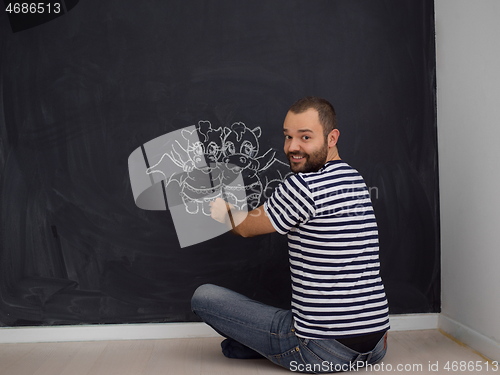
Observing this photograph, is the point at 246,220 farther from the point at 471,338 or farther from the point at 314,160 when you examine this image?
the point at 471,338

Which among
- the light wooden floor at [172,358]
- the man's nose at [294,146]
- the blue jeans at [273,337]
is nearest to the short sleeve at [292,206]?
the man's nose at [294,146]

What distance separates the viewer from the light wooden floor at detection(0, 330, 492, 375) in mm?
1865

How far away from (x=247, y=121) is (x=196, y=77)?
0.91ft

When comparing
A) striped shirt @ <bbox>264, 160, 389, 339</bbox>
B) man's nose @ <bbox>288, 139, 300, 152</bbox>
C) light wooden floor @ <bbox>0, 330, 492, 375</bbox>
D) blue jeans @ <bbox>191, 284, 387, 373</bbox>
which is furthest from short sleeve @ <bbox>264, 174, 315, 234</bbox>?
light wooden floor @ <bbox>0, 330, 492, 375</bbox>

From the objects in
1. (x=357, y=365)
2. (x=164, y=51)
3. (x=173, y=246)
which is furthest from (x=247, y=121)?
(x=357, y=365)

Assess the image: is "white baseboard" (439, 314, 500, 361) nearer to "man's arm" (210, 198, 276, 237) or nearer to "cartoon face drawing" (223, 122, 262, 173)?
"man's arm" (210, 198, 276, 237)

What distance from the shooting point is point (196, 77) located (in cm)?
228

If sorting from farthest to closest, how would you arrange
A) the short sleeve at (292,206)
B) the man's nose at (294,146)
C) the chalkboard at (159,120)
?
the chalkboard at (159,120) < the man's nose at (294,146) < the short sleeve at (292,206)

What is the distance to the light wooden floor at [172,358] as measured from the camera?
187 cm

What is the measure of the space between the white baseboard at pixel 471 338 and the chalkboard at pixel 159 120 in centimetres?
25

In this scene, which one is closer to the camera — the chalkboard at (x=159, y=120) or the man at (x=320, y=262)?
the man at (x=320, y=262)

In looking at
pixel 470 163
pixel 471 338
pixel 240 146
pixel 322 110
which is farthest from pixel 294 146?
pixel 471 338

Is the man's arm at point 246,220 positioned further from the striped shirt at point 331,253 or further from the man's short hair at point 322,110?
the man's short hair at point 322,110

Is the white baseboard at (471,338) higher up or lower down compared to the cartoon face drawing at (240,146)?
lower down
